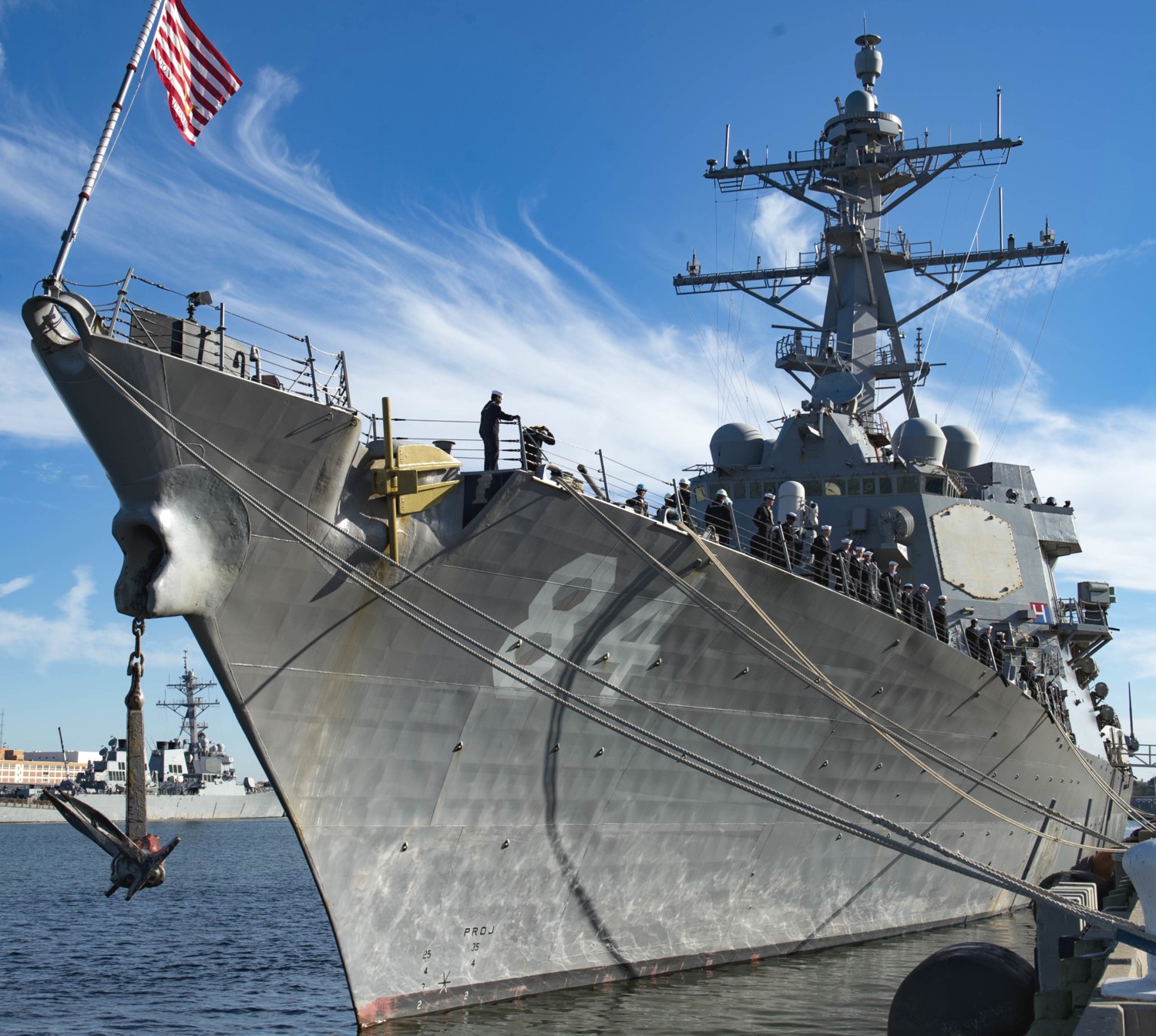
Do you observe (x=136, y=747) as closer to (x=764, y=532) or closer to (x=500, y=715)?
(x=500, y=715)

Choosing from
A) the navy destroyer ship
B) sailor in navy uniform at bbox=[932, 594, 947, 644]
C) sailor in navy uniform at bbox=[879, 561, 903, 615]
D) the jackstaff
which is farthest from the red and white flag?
sailor in navy uniform at bbox=[932, 594, 947, 644]

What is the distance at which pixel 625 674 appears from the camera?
31.3 feet

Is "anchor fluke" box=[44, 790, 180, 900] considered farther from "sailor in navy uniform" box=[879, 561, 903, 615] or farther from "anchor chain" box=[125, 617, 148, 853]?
"sailor in navy uniform" box=[879, 561, 903, 615]

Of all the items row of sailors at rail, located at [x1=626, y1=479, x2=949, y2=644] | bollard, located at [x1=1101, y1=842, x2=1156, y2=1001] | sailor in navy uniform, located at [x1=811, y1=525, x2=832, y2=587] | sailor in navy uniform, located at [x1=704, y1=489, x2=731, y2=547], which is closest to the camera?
bollard, located at [x1=1101, y1=842, x2=1156, y2=1001]

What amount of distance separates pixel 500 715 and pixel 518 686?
0.86ft

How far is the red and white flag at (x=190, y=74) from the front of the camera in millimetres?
7449

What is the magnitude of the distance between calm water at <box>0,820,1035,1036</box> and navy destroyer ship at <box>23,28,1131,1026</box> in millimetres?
328

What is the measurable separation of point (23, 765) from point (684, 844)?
114207mm

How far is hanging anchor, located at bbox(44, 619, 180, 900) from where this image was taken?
731 centimetres

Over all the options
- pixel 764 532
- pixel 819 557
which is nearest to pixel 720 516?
pixel 764 532

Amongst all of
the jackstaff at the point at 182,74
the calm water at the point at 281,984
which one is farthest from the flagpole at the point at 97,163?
the calm water at the point at 281,984

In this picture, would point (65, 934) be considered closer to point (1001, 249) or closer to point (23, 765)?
point (1001, 249)

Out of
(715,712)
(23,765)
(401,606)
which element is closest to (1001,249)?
(715,712)

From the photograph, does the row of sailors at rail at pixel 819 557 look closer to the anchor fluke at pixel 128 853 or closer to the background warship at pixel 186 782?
the anchor fluke at pixel 128 853
